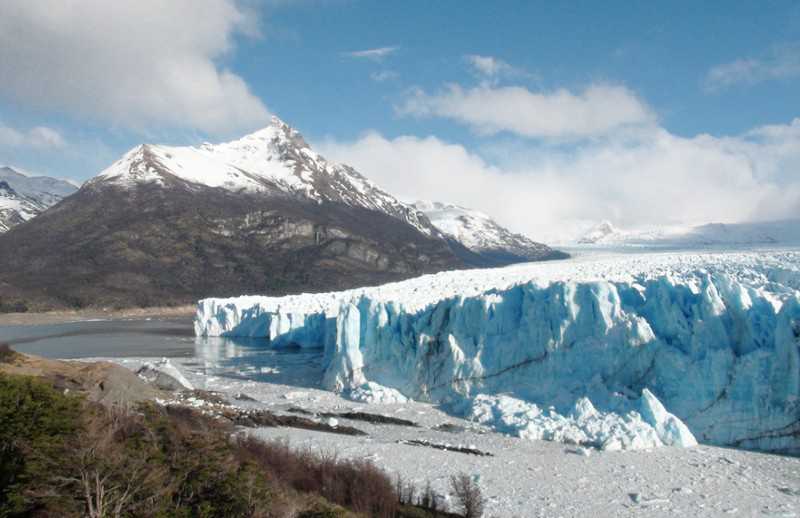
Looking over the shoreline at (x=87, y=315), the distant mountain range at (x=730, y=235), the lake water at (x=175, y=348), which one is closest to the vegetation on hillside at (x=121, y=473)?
the lake water at (x=175, y=348)

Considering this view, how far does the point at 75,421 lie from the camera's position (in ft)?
30.2

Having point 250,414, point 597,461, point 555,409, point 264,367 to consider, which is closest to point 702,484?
point 597,461

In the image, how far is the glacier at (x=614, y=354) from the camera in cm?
1605

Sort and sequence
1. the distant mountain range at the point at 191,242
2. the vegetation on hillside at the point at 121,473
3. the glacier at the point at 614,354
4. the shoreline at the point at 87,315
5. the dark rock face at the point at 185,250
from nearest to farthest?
the vegetation on hillside at the point at 121,473 < the glacier at the point at 614,354 < the shoreline at the point at 87,315 < the dark rock face at the point at 185,250 < the distant mountain range at the point at 191,242

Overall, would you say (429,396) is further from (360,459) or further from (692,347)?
(692,347)

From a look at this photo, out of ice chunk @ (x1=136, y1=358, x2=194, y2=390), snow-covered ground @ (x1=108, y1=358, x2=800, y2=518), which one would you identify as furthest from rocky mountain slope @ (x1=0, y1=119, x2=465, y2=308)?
snow-covered ground @ (x1=108, y1=358, x2=800, y2=518)

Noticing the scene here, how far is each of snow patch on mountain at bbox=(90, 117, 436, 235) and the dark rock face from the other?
20.2 ft

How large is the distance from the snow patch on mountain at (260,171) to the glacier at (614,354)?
10851 centimetres

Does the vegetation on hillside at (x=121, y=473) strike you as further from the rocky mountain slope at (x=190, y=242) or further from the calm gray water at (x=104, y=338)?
the rocky mountain slope at (x=190, y=242)

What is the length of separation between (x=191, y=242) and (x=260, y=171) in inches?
2661

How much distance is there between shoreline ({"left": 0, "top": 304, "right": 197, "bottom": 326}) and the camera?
2554 inches

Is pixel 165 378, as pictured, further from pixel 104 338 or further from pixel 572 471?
pixel 104 338

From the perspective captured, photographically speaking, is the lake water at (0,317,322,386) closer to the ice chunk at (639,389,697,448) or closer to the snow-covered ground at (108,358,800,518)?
the snow-covered ground at (108,358,800,518)

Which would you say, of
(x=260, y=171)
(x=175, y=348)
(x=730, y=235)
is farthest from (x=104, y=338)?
(x=730, y=235)
